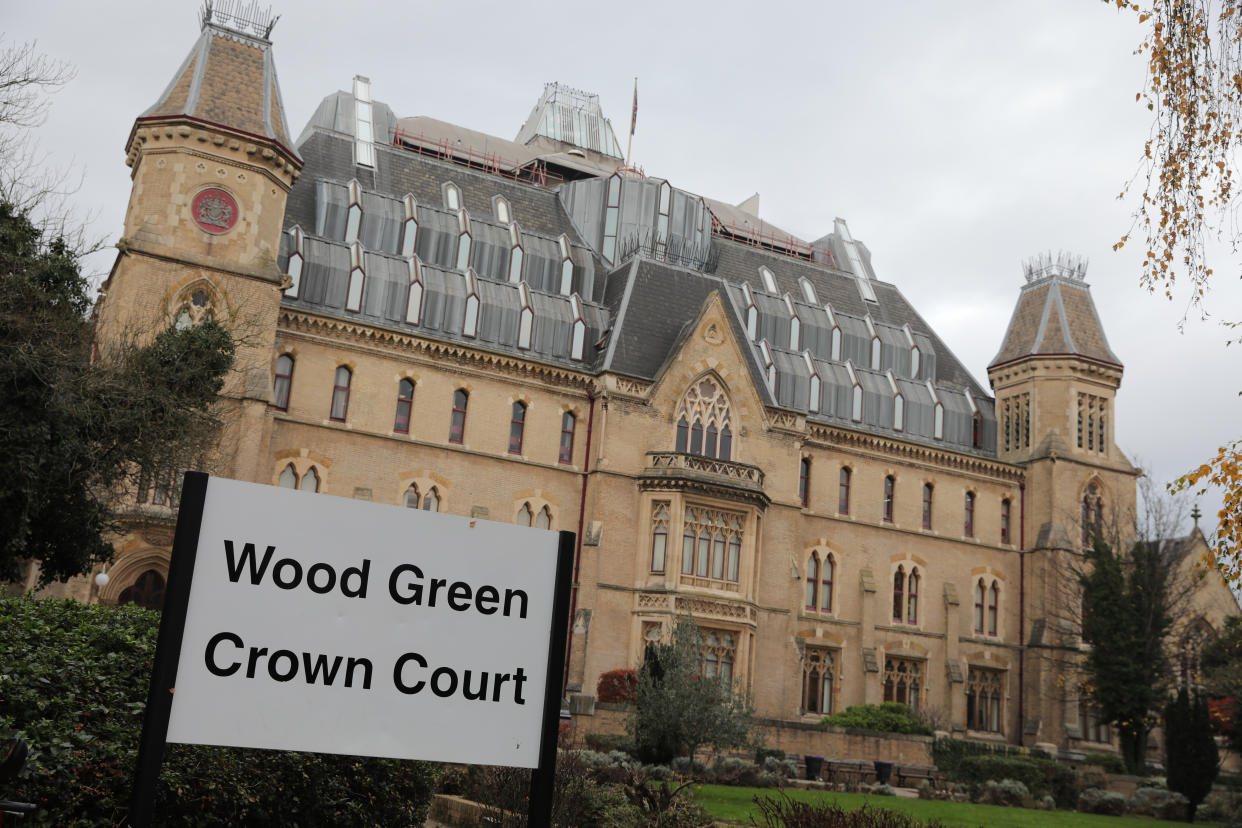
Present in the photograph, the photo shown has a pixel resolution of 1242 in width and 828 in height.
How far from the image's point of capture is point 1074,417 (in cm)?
4775

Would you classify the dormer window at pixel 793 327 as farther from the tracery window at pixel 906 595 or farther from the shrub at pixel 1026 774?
the shrub at pixel 1026 774

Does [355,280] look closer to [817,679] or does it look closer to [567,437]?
[567,437]

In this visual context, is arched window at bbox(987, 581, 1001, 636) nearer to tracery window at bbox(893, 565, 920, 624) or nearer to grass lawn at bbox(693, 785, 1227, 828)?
tracery window at bbox(893, 565, 920, 624)

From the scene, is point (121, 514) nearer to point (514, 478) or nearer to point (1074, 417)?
point (514, 478)

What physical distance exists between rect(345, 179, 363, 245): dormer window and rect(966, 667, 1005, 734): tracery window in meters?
28.7

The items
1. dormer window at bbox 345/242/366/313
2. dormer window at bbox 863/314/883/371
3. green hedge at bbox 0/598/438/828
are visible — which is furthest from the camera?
dormer window at bbox 863/314/883/371

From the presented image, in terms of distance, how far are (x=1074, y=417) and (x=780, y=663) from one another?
56.8ft

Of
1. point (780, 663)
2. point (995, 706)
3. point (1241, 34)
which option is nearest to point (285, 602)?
point (1241, 34)

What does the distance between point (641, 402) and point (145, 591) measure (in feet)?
55.7

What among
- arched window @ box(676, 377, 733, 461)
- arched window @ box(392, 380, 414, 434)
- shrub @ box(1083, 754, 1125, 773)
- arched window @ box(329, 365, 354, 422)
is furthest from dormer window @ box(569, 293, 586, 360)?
shrub @ box(1083, 754, 1125, 773)

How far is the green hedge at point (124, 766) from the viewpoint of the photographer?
8.52m

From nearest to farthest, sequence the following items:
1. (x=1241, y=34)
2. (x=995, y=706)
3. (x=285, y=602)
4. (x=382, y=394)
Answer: (x=285, y=602) < (x=1241, y=34) < (x=382, y=394) < (x=995, y=706)

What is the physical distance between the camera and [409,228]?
41.6 meters

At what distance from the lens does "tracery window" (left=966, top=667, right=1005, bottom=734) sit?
149 feet
